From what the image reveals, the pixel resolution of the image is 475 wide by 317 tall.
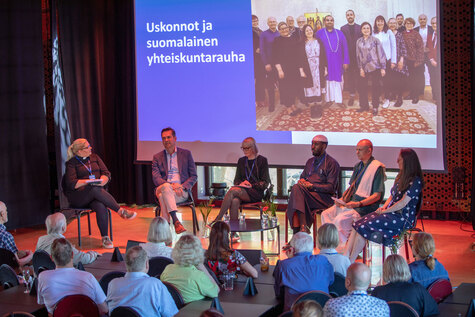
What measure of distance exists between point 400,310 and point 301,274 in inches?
30.7

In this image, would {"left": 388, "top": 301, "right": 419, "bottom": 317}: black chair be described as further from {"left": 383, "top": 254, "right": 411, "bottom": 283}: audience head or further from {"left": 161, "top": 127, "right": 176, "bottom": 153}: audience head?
{"left": 161, "top": 127, "right": 176, "bottom": 153}: audience head

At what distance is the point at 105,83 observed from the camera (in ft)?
31.7

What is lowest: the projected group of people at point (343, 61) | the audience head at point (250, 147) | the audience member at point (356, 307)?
the audience member at point (356, 307)

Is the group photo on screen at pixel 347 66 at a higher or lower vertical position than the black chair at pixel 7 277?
higher

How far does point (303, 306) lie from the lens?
2947 mm

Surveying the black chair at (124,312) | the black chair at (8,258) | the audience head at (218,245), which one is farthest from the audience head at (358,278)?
the black chair at (8,258)

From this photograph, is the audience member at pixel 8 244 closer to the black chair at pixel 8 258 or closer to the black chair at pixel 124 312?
the black chair at pixel 8 258

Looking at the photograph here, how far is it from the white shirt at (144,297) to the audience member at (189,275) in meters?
0.22

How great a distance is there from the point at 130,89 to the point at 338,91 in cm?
319

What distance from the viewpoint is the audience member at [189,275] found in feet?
13.6

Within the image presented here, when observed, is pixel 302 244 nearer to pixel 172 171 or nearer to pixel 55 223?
pixel 55 223

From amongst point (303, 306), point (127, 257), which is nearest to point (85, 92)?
point (127, 257)

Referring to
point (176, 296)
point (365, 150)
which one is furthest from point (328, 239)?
point (365, 150)

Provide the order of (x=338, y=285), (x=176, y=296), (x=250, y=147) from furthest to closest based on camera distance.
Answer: (x=250, y=147)
(x=338, y=285)
(x=176, y=296)
